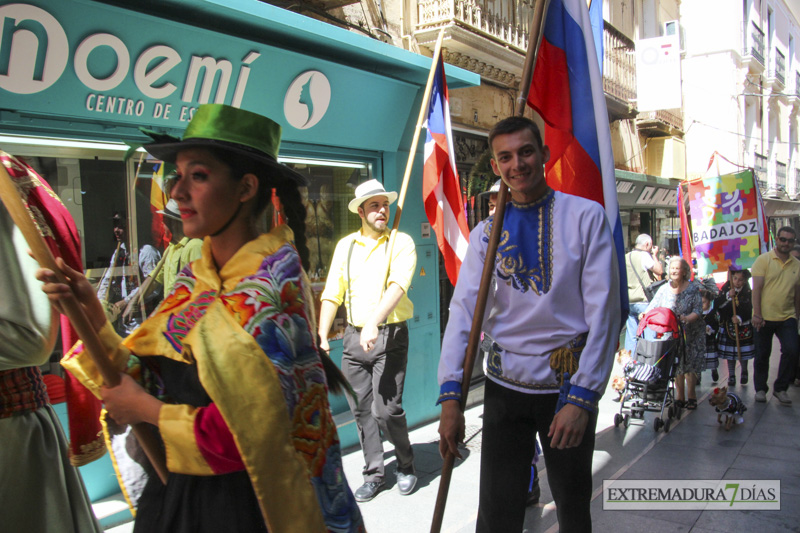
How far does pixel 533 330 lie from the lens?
2.58 m

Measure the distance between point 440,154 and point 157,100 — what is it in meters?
2.36

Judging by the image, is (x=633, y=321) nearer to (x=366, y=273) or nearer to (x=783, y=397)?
(x=783, y=397)

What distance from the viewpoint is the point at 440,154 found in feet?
18.0

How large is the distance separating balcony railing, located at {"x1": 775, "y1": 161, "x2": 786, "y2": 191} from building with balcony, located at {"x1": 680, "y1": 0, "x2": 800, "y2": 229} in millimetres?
1394

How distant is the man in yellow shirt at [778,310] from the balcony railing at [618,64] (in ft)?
23.8

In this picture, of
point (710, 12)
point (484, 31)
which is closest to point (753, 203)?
point (484, 31)

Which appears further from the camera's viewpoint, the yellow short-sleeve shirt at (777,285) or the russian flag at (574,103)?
the yellow short-sleeve shirt at (777,285)

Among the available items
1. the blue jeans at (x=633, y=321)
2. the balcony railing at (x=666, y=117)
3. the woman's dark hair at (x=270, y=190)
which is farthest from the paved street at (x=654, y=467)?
the balcony railing at (x=666, y=117)

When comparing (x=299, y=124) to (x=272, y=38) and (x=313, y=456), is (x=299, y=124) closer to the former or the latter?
(x=272, y=38)

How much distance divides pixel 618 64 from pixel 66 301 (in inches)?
616

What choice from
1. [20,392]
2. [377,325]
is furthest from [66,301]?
[377,325]

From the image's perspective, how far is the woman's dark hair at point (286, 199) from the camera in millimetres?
1796

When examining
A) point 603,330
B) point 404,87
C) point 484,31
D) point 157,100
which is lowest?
point 603,330

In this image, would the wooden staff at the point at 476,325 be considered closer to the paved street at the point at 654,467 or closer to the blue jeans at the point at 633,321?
the paved street at the point at 654,467
